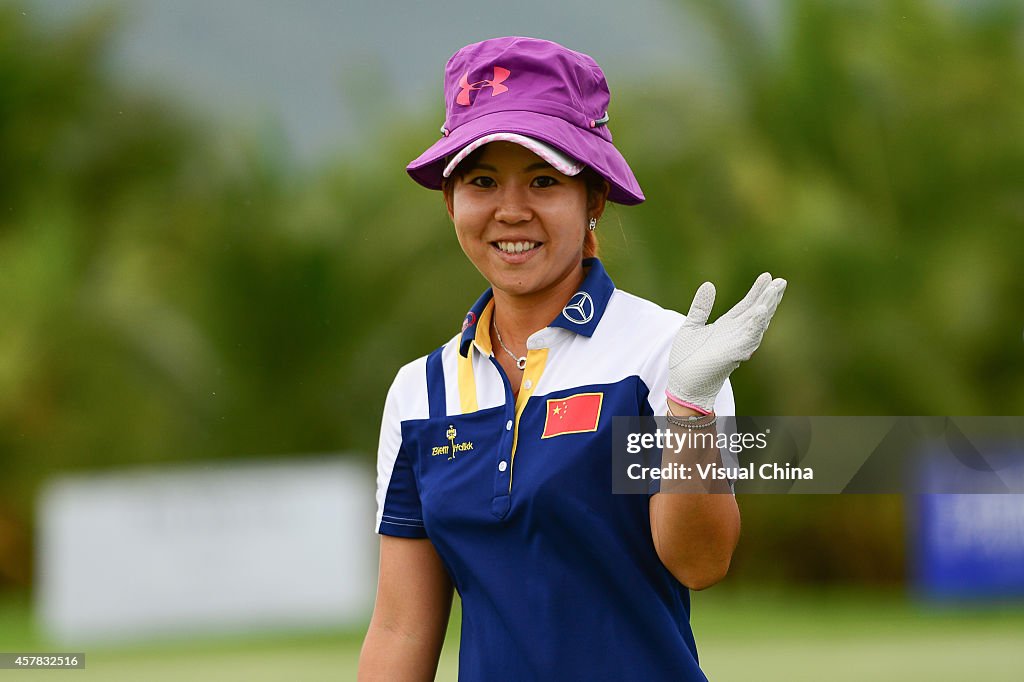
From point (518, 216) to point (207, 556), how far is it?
954cm

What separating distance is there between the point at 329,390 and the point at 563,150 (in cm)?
1184

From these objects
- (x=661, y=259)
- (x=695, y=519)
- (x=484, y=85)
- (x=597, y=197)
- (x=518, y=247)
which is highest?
(x=661, y=259)

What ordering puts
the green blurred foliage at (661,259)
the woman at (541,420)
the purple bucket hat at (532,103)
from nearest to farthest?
the woman at (541,420) < the purple bucket hat at (532,103) < the green blurred foliage at (661,259)

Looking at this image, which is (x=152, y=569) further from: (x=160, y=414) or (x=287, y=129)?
(x=287, y=129)

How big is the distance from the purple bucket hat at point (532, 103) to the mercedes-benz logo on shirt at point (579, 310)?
190 mm

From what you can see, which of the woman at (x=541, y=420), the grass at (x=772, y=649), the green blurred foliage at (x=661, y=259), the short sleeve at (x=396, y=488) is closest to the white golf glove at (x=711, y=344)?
the woman at (x=541, y=420)

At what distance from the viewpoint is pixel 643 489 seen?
2.13 m

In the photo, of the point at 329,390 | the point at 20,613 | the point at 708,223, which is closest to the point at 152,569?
the point at 329,390

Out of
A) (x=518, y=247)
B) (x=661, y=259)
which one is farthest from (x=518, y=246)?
(x=661, y=259)

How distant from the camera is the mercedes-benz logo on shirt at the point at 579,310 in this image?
Answer: 232 centimetres

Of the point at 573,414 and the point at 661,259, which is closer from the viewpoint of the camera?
the point at 573,414

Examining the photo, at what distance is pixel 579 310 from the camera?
233cm

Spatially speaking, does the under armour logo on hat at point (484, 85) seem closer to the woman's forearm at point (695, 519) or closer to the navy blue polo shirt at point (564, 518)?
the navy blue polo shirt at point (564, 518)

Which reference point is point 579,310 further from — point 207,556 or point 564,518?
point 207,556
